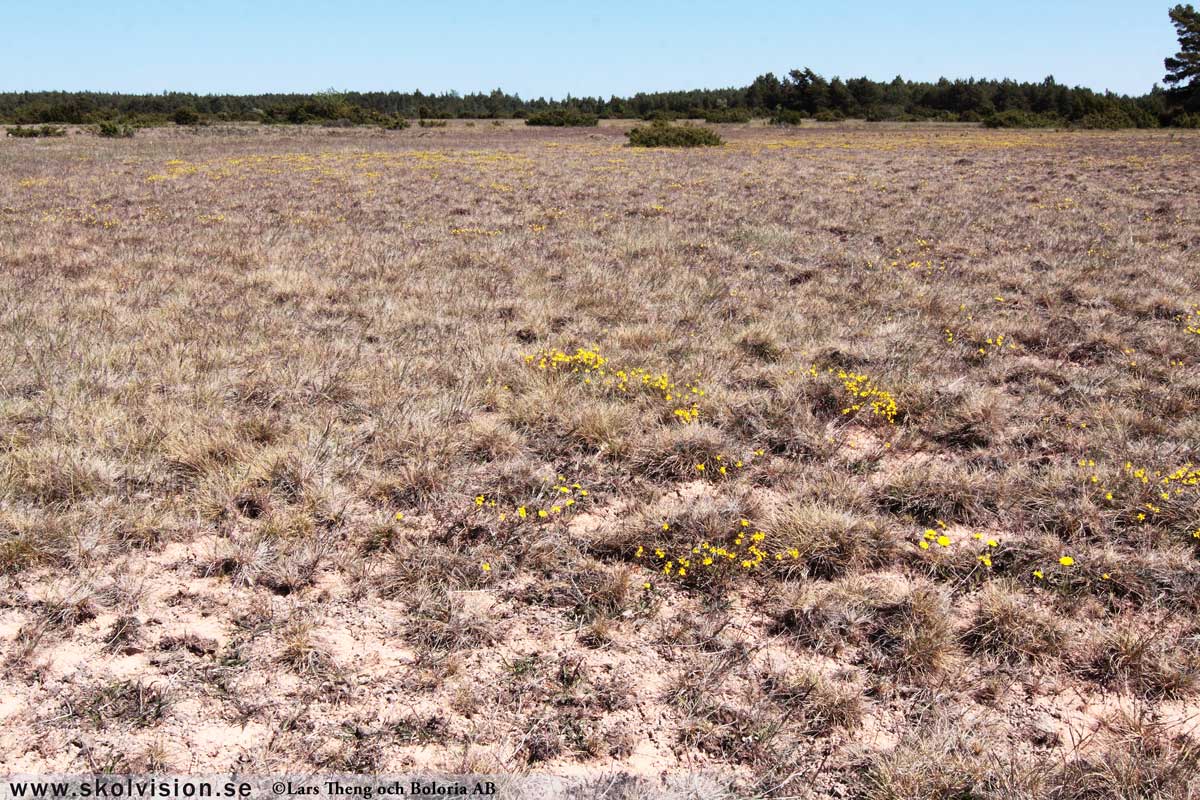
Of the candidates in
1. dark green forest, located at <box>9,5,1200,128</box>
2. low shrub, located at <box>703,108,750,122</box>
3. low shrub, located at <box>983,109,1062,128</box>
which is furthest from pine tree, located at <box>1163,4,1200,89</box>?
low shrub, located at <box>703,108,750,122</box>

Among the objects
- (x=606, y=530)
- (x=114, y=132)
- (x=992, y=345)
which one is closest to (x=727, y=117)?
(x=114, y=132)

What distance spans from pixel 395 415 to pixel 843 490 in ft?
10.6

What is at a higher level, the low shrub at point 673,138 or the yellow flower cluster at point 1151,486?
the low shrub at point 673,138

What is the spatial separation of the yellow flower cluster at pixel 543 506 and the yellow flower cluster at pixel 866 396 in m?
2.49

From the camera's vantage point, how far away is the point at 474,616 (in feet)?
10.7

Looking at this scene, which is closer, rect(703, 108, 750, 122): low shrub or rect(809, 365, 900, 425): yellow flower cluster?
rect(809, 365, 900, 425): yellow flower cluster

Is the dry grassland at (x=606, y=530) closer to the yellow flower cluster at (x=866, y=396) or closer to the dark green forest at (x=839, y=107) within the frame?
the yellow flower cluster at (x=866, y=396)

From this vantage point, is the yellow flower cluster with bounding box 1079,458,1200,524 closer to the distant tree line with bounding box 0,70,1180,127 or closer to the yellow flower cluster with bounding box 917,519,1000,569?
the yellow flower cluster with bounding box 917,519,1000,569

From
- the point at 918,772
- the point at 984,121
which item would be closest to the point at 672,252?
the point at 918,772

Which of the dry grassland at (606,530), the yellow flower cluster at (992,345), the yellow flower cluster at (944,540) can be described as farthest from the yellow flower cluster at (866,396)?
the yellow flower cluster at (992,345)

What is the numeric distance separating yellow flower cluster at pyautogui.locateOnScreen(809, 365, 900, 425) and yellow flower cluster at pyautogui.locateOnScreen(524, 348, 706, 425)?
48.7 inches

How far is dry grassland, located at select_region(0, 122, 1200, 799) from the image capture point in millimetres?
2678

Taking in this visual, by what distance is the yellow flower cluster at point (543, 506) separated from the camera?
409cm

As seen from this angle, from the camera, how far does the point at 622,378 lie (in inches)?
235
